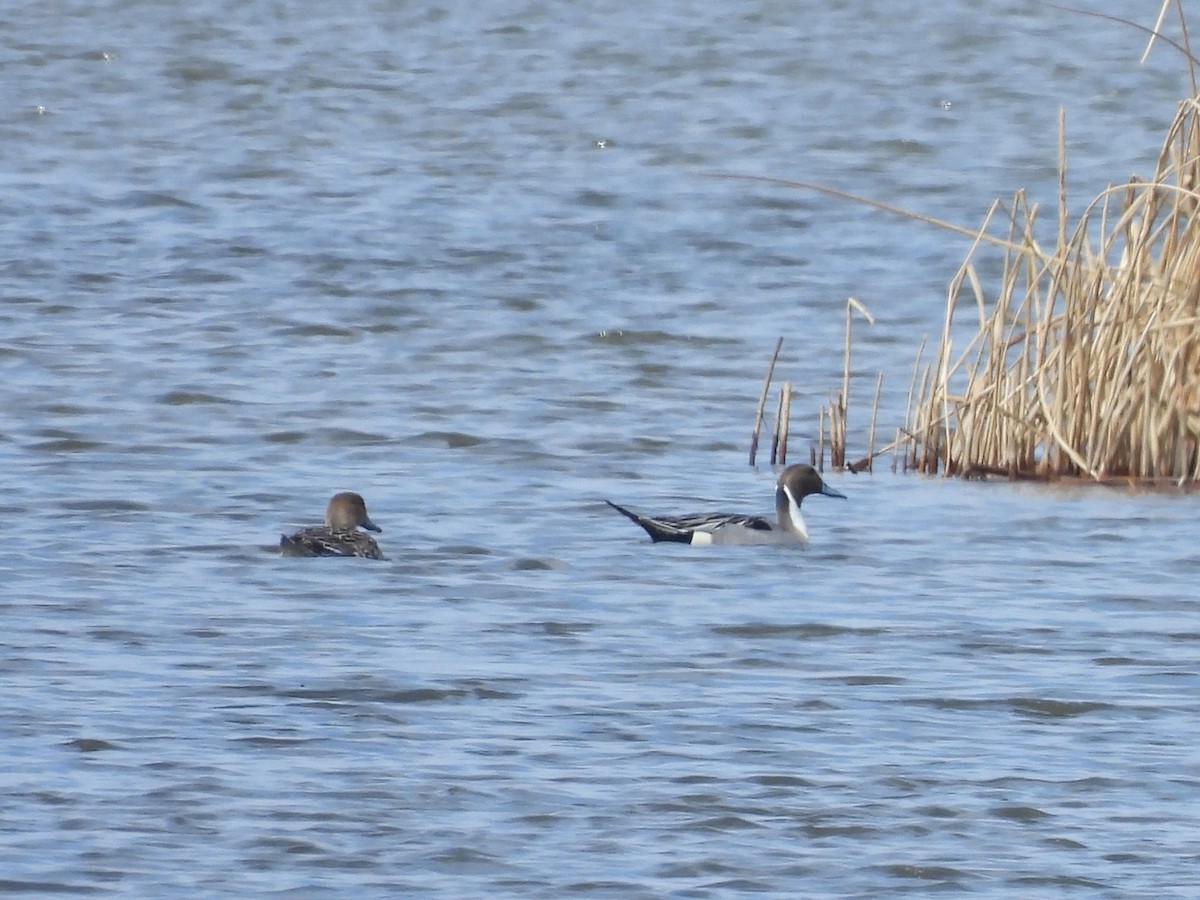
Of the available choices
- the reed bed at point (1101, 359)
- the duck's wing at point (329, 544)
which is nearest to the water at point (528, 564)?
the duck's wing at point (329, 544)

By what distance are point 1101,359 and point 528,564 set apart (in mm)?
2221

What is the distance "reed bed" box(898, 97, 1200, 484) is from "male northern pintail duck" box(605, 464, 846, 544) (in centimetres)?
95

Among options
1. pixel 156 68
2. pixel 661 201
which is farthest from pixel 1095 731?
pixel 156 68

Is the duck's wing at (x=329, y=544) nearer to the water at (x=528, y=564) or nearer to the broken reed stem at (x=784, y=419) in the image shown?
the water at (x=528, y=564)

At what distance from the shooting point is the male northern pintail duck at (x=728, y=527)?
977 centimetres

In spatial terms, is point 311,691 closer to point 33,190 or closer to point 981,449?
point 981,449

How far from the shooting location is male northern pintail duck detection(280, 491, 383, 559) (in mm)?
9297

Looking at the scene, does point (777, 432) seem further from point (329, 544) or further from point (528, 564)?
point (329, 544)

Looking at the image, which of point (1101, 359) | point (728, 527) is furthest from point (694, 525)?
point (1101, 359)

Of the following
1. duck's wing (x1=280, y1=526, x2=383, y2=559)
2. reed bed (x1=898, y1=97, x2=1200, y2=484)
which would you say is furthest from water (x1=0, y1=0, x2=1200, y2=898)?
reed bed (x1=898, y1=97, x2=1200, y2=484)

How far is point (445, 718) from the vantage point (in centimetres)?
727

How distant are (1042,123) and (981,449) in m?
14.7

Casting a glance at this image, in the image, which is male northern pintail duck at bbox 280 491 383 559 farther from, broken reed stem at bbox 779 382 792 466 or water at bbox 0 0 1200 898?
broken reed stem at bbox 779 382 792 466

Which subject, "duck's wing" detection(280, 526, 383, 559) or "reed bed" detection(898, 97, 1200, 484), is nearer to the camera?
"duck's wing" detection(280, 526, 383, 559)
